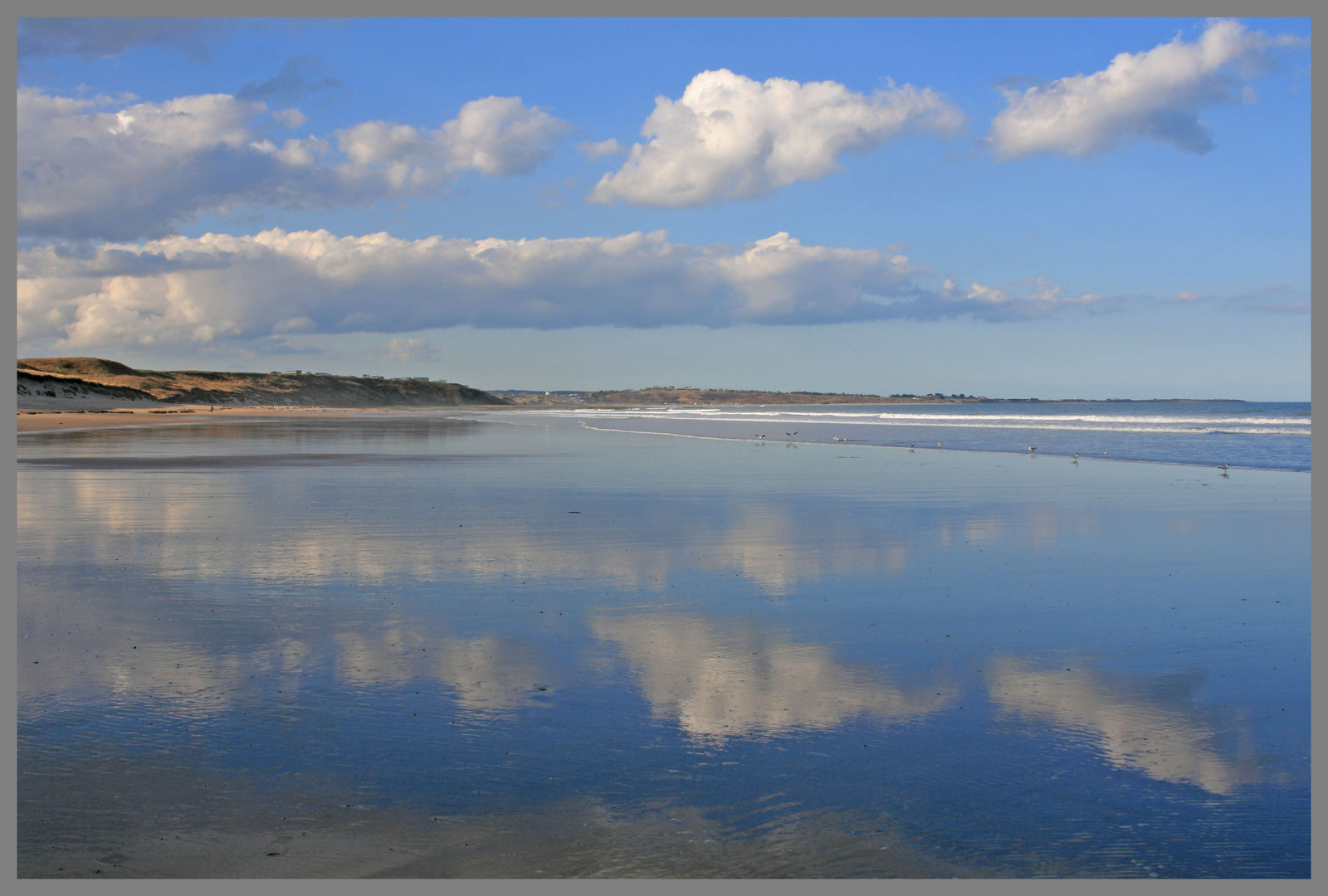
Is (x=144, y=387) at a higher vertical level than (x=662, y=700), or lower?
higher

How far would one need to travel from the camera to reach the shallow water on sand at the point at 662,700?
4484 mm

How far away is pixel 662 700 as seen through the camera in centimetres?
630

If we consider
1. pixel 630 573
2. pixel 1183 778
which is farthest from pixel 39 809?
pixel 630 573

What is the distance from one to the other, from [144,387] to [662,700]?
16168 centimetres

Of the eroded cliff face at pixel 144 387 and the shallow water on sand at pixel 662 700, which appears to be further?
the eroded cliff face at pixel 144 387

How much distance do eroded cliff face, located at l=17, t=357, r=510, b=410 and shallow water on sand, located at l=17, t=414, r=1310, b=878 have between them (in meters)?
101

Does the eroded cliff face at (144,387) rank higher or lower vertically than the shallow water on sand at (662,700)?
higher

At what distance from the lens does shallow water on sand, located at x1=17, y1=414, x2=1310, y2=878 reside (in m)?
4.48

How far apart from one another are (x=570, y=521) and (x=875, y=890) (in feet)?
36.4

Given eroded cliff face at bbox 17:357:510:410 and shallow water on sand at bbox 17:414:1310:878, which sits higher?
eroded cliff face at bbox 17:357:510:410

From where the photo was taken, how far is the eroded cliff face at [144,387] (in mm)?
108500

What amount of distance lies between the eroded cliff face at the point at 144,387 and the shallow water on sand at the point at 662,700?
330 feet

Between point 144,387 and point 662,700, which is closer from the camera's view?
point 662,700

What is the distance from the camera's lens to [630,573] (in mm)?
10781
